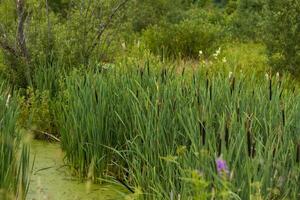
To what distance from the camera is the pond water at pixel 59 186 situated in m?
3.38

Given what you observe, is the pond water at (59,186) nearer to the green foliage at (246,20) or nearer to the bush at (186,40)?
the bush at (186,40)

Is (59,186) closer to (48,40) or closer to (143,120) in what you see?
(143,120)

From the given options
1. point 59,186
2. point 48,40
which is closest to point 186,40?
point 48,40

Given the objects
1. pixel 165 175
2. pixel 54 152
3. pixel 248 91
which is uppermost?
pixel 248 91

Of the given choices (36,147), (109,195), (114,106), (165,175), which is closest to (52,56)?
(36,147)

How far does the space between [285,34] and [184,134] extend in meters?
5.24

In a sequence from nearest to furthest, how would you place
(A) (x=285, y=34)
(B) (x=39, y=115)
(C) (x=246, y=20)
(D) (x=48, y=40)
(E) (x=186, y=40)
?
(B) (x=39, y=115) → (D) (x=48, y=40) → (A) (x=285, y=34) → (E) (x=186, y=40) → (C) (x=246, y=20)

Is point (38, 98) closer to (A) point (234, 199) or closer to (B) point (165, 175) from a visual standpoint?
(B) point (165, 175)

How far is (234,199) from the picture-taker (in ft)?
7.88

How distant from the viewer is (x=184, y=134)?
3193 mm

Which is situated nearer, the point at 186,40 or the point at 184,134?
the point at 184,134

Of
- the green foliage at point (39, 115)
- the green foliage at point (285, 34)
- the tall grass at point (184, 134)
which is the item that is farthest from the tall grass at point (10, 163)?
the green foliage at point (285, 34)

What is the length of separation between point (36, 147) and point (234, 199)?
2.36 meters

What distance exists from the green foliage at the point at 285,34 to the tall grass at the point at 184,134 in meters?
4.19
